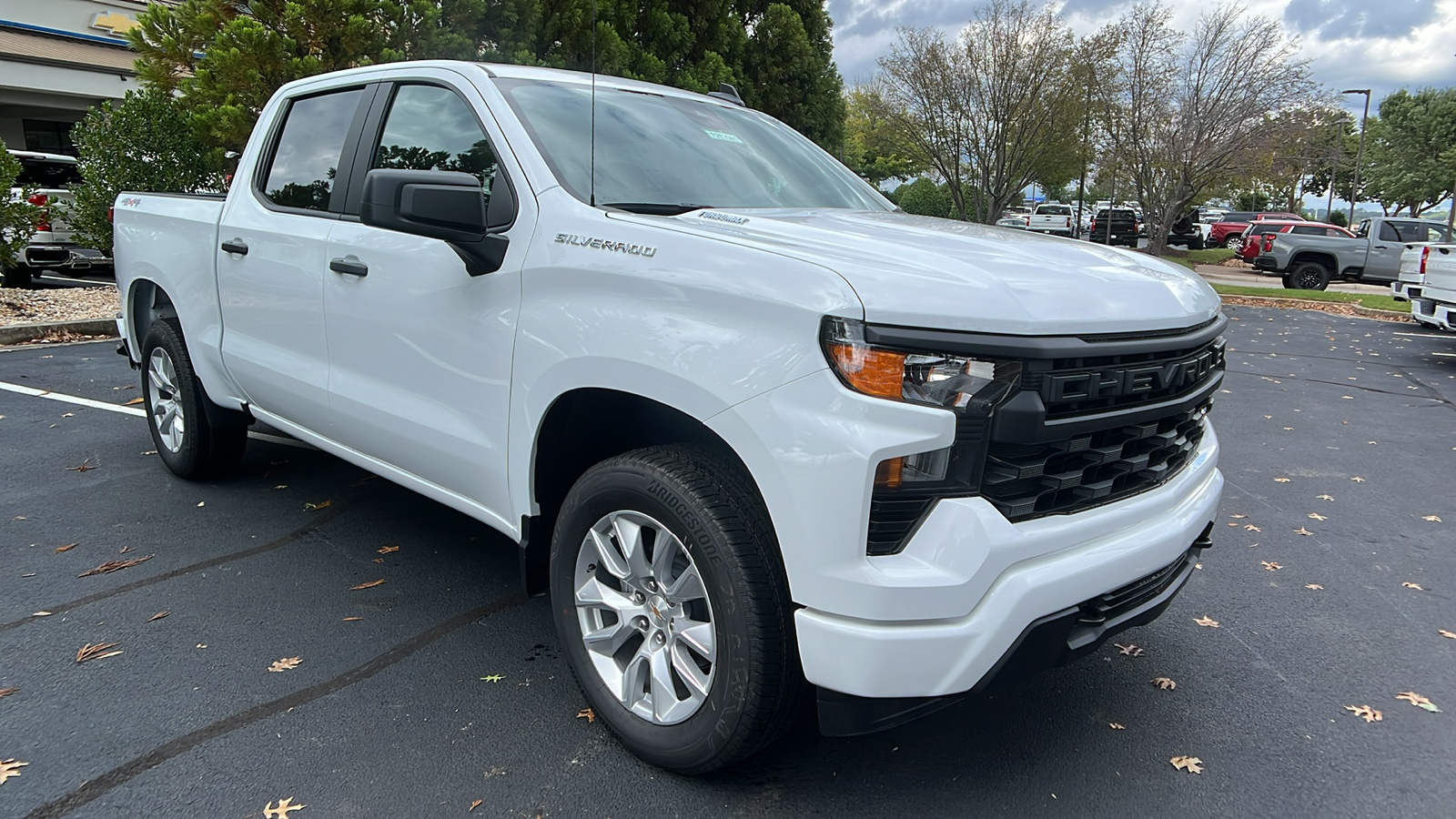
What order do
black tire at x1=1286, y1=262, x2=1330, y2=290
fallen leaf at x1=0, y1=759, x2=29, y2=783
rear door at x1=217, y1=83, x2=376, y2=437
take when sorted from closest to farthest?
fallen leaf at x1=0, y1=759, x2=29, y2=783 < rear door at x1=217, y1=83, x2=376, y2=437 < black tire at x1=1286, y1=262, x2=1330, y2=290

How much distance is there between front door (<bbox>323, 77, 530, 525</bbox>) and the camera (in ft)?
9.50

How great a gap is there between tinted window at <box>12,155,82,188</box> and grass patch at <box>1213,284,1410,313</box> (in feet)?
66.5

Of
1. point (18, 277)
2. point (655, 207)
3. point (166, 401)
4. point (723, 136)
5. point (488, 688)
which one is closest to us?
point (655, 207)

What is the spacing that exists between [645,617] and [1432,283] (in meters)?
11.2

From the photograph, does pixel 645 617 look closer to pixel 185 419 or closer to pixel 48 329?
pixel 185 419

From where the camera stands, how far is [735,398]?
7.17 ft

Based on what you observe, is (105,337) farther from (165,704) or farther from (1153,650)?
(1153,650)

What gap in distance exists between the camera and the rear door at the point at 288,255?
3.68m

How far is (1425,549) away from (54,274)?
18.4 meters

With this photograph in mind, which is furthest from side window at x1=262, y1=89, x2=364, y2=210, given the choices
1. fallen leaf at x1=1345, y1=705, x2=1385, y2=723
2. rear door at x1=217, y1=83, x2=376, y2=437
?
fallen leaf at x1=1345, y1=705, x2=1385, y2=723

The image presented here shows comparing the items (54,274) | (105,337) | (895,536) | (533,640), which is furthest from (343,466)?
(54,274)

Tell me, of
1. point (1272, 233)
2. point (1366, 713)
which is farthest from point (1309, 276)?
point (1366, 713)

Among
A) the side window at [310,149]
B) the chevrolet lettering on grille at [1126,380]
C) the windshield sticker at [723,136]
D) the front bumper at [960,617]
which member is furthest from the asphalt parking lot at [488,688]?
the windshield sticker at [723,136]

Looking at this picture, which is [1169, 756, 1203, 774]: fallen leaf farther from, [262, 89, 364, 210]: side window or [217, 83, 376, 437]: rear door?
[262, 89, 364, 210]: side window
